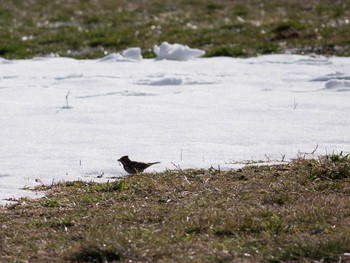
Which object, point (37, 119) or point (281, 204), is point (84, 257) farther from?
point (37, 119)

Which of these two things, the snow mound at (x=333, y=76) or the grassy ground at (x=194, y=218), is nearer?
the grassy ground at (x=194, y=218)

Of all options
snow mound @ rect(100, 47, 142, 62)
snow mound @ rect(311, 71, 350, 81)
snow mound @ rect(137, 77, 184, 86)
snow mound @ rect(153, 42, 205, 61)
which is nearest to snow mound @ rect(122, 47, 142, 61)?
snow mound @ rect(100, 47, 142, 62)

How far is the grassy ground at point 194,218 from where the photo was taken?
4953 millimetres

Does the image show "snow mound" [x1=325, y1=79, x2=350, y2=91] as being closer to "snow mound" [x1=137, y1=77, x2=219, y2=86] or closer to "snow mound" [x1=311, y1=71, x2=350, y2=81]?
"snow mound" [x1=311, y1=71, x2=350, y2=81]

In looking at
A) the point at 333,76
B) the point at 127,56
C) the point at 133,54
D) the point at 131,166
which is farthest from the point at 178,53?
the point at 131,166

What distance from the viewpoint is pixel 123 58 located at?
14875mm

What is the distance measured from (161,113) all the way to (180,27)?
9.03m

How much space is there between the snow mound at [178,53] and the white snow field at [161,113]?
4 centimetres

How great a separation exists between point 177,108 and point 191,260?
5.82 m

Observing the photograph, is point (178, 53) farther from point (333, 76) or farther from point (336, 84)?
point (336, 84)

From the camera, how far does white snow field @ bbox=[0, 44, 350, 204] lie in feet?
25.6

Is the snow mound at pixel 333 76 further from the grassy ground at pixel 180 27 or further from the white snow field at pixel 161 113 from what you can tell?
the grassy ground at pixel 180 27

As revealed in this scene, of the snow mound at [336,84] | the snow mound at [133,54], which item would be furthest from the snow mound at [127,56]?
the snow mound at [336,84]

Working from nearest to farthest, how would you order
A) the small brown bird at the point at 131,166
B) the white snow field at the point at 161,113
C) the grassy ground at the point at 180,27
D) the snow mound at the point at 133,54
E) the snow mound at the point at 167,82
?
the small brown bird at the point at 131,166 → the white snow field at the point at 161,113 → the snow mound at the point at 167,82 → the snow mound at the point at 133,54 → the grassy ground at the point at 180,27
